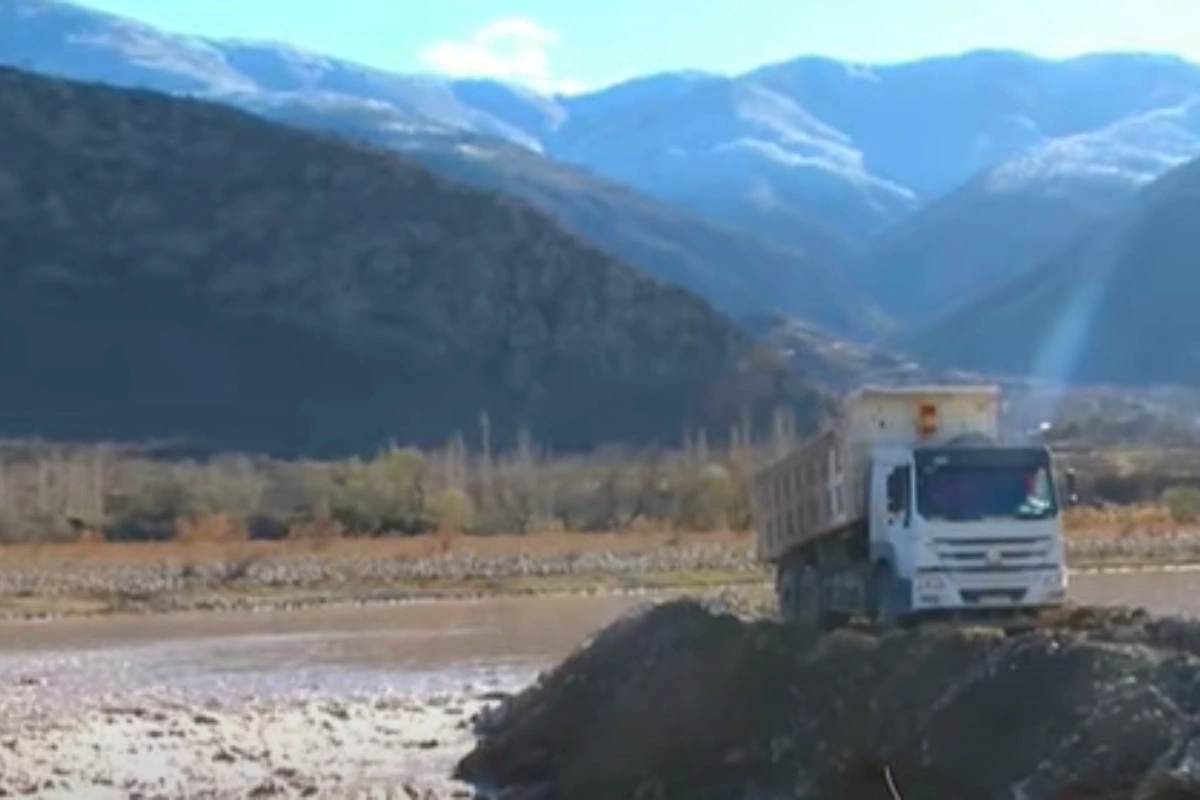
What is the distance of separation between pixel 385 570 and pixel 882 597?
64.7 meters

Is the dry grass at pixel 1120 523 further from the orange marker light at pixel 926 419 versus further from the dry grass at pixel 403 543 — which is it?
the orange marker light at pixel 926 419

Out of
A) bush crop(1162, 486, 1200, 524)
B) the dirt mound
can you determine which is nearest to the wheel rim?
the dirt mound

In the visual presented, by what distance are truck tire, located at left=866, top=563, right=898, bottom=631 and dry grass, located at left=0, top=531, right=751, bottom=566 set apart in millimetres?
68225

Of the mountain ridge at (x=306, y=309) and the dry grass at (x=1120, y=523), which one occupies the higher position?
the mountain ridge at (x=306, y=309)

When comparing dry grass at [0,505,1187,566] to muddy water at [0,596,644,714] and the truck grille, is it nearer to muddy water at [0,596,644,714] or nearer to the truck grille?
muddy water at [0,596,644,714]

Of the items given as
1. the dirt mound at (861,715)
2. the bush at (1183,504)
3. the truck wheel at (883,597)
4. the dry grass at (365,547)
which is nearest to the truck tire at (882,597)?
the truck wheel at (883,597)

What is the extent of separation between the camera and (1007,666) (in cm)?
2138

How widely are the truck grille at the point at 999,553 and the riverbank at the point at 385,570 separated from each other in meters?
44.2

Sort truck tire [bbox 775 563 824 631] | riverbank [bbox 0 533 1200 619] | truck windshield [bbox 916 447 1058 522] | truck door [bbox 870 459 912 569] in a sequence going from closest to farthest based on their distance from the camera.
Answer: truck windshield [bbox 916 447 1058 522] → truck door [bbox 870 459 912 569] → truck tire [bbox 775 563 824 631] → riverbank [bbox 0 533 1200 619]

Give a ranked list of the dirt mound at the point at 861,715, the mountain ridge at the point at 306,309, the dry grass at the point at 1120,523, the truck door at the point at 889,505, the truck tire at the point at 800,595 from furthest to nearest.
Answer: the mountain ridge at the point at 306,309, the dry grass at the point at 1120,523, the truck tire at the point at 800,595, the truck door at the point at 889,505, the dirt mound at the point at 861,715

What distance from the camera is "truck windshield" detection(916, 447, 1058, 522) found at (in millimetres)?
26359

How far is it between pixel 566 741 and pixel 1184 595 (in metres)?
Answer: 36.5

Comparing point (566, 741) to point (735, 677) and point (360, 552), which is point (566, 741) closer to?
point (735, 677)

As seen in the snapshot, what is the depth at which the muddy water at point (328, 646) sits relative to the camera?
143 ft
